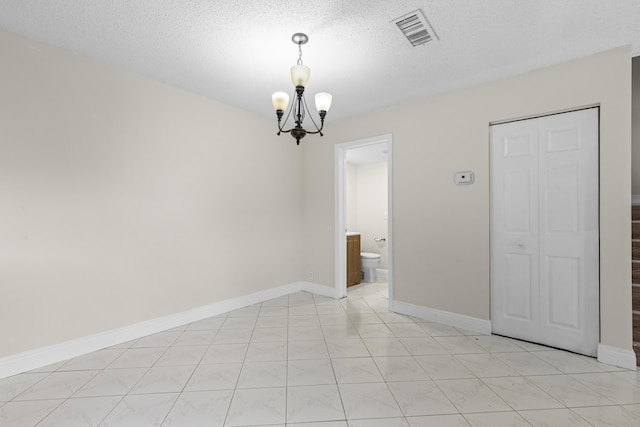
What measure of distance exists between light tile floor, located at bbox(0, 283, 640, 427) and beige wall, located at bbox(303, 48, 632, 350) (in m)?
0.52

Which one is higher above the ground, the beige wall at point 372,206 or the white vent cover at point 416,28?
the white vent cover at point 416,28

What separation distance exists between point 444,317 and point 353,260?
81.4 inches

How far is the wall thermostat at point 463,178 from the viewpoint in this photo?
3.14 m

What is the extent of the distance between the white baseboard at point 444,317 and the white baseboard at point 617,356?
2.76 feet

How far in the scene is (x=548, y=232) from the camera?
9.02 ft

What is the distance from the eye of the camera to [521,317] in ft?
9.50

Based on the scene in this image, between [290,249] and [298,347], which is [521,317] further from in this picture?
[290,249]

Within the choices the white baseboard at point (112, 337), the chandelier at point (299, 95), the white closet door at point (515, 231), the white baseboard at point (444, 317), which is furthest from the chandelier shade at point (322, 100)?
the white baseboard at point (112, 337)

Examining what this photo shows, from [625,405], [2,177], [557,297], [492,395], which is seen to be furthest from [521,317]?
[2,177]

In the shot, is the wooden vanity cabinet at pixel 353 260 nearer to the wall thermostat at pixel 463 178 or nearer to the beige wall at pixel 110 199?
the beige wall at pixel 110 199

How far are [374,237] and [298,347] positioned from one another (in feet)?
12.3

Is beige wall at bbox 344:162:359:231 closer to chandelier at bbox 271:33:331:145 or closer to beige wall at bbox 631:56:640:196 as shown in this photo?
chandelier at bbox 271:33:331:145

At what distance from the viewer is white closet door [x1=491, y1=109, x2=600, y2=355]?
8.37 ft

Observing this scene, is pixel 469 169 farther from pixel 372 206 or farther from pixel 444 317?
pixel 372 206
